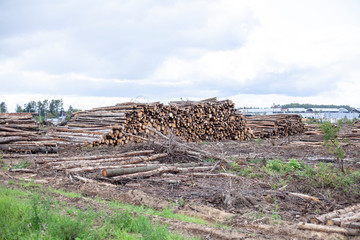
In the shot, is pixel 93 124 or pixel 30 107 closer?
pixel 93 124

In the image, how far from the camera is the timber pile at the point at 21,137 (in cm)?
1266

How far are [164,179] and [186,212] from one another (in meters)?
2.33

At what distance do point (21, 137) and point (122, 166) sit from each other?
271 inches

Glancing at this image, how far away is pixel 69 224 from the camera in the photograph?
4.34 meters

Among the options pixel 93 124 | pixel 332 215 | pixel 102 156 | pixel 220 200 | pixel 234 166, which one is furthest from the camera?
pixel 93 124

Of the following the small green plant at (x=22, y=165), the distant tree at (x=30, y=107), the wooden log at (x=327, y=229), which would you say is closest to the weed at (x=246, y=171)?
the wooden log at (x=327, y=229)

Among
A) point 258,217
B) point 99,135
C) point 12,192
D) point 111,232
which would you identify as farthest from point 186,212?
point 99,135

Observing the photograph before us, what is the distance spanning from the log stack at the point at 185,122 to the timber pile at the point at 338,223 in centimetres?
940

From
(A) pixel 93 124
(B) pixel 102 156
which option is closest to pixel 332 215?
(B) pixel 102 156

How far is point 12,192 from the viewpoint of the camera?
6.30 m

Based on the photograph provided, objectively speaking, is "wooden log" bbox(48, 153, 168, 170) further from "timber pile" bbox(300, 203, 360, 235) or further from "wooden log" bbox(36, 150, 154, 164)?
"timber pile" bbox(300, 203, 360, 235)

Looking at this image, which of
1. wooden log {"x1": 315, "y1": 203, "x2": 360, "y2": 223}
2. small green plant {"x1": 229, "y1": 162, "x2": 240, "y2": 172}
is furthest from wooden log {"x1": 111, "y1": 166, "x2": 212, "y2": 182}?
wooden log {"x1": 315, "y1": 203, "x2": 360, "y2": 223}

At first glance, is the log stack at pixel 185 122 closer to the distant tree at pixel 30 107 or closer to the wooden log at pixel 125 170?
the wooden log at pixel 125 170

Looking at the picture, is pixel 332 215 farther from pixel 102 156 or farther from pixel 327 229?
pixel 102 156
